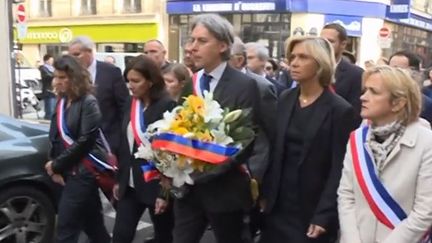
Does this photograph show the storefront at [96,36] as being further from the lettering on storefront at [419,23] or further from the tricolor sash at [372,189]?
the tricolor sash at [372,189]

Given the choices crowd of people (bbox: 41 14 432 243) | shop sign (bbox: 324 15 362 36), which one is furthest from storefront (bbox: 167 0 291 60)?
crowd of people (bbox: 41 14 432 243)

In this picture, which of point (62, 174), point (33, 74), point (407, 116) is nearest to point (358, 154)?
point (407, 116)

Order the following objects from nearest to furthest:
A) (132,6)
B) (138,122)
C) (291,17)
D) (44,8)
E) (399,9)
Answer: (138,122)
(291,17)
(399,9)
(132,6)
(44,8)

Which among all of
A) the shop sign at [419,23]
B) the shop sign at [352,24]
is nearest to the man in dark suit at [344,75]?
the shop sign at [352,24]

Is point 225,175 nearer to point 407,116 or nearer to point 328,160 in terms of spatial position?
point 328,160

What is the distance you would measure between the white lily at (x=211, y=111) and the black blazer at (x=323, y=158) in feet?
1.24

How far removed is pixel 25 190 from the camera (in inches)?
191

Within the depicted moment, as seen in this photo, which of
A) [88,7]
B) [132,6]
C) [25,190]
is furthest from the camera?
Result: [88,7]

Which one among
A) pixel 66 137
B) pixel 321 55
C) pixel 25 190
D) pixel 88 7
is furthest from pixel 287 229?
pixel 88 7

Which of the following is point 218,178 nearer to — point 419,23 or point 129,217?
point 129,217

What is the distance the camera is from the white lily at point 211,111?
3.17m

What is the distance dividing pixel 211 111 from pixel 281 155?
1.51 feet

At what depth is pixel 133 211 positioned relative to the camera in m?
4.18

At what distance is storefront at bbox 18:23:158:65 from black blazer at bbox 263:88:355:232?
89.6ft
